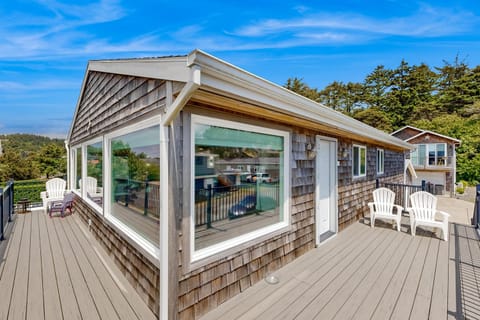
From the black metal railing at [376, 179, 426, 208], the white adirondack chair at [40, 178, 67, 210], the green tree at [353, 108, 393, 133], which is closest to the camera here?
the black metal railing at [376, 179, 426, 208]

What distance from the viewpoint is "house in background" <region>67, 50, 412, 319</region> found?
78.3 inches

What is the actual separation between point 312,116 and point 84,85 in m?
5.93

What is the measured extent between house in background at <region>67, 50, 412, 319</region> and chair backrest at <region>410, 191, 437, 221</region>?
195 cm

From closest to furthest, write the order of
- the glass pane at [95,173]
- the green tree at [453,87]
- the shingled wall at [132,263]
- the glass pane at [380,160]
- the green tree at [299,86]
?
the shingled wall at [132,263] < the glass pane at [95,173] < the glass pane at [380,160] < the green tree at [453,87] < the green tree at [299,86]

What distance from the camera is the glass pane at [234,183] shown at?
7.70 ft

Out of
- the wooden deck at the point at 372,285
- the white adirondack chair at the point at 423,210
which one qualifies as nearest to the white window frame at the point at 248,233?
the wooden deck at the point at 372,285

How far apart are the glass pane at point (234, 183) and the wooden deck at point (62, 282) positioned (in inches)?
42.6

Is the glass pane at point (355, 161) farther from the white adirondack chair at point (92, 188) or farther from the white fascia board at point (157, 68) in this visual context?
the white adirondack chair at point (92, 188)

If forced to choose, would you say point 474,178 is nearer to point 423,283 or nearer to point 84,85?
point 423,283

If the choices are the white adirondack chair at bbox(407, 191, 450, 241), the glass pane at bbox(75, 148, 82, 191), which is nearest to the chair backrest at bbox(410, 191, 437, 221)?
the white adirondack chair at bbox(407, 191, 450, 241)

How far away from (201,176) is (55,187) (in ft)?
22.4

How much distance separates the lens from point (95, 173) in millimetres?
4559

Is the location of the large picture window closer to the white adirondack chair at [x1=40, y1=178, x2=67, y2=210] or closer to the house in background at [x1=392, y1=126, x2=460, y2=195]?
the white adirondack chair at [x1=40, y1=178, x2=67, y2=210]

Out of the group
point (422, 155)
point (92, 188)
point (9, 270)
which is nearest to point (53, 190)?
point (92, 188)
